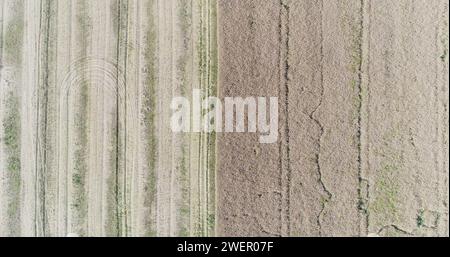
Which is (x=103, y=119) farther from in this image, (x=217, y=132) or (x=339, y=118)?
(x=339, y=118)

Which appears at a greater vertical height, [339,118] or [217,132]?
[339,118]

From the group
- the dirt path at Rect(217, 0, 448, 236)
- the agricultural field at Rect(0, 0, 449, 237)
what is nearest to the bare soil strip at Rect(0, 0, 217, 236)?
the agricultural field at Rect(0, 0, 449, 237)

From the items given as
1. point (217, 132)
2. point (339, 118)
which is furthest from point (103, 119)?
point (339, 118)

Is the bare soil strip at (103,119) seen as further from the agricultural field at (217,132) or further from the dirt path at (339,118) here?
the dirt path at (339,118)

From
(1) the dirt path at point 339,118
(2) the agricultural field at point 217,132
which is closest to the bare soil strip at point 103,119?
(2) the agricultural field at point 217,132

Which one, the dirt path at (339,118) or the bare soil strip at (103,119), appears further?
the bare soil strip at (103,119)

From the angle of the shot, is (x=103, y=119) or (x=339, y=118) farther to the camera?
(x=103, y=119)
